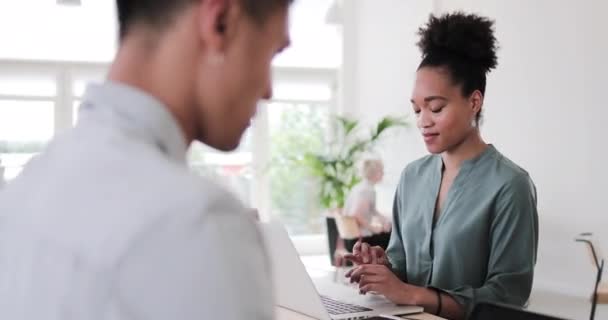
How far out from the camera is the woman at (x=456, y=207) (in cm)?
164

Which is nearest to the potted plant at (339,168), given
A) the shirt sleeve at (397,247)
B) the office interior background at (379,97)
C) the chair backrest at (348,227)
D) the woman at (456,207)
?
the office interior background at (379,97)

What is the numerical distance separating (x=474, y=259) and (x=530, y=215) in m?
0.17

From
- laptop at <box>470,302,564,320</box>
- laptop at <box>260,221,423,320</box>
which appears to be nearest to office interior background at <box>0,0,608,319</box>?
laptop at <box>260,221,423,320</box>

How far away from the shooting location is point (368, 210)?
571 cm

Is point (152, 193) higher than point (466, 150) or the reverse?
higher

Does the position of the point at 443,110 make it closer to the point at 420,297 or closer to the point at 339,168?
the point at 420,297

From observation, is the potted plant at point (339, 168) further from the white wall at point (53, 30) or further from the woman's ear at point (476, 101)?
the woman's ear at point (476, 101)

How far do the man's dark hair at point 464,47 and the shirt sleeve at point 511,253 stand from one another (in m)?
0.30

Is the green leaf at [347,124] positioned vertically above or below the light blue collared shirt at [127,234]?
below

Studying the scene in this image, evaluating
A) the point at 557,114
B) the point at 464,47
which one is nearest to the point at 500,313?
the point at 464,47

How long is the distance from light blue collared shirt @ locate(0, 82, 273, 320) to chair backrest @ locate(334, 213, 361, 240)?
197 inches

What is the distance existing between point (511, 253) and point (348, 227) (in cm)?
397

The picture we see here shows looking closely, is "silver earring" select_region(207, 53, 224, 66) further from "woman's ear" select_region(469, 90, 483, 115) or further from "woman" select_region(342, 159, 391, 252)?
"woman" select_region(342, 159, 391, 252)

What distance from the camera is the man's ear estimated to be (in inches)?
19.6
